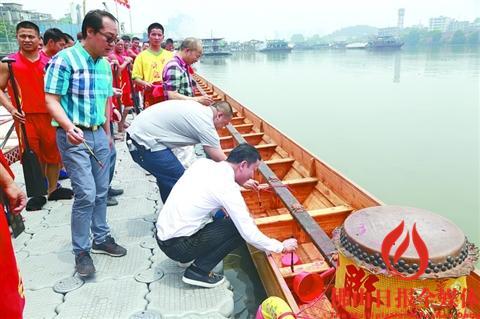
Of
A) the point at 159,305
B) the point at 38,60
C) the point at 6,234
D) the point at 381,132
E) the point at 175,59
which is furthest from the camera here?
the point at 381,132

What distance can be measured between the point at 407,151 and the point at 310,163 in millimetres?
4387

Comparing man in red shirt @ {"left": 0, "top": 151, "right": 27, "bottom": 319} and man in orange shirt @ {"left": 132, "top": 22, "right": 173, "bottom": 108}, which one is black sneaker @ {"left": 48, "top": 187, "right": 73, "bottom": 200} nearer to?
man in orange shirt @ {"left": 132, "top": 22, "right": 173, "bottom": 108}

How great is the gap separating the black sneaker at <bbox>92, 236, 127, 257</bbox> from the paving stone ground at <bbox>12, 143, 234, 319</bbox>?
0.03 meters

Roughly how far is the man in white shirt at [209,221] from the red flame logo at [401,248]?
78 cm

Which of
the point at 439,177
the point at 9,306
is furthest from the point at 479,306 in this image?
the point at 439,177

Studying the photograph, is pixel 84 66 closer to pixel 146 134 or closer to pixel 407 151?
pixel 146 134

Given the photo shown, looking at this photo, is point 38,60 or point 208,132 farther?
point 38,60

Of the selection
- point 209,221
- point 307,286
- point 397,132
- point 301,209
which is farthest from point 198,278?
point 397,132

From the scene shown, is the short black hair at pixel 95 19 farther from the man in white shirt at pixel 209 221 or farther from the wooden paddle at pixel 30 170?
the wooden paddle at pixel 30 170

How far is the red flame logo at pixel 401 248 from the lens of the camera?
1494 millimetres

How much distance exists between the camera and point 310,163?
4.31 meters

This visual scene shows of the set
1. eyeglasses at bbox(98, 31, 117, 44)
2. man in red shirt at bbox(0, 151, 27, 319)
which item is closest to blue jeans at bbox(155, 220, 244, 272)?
man in red shirt at bbox(0, 151, 27, 319)

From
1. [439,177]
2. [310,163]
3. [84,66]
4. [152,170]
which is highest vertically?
[84,66]

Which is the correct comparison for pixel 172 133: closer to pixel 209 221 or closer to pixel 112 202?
pixel 209 221
